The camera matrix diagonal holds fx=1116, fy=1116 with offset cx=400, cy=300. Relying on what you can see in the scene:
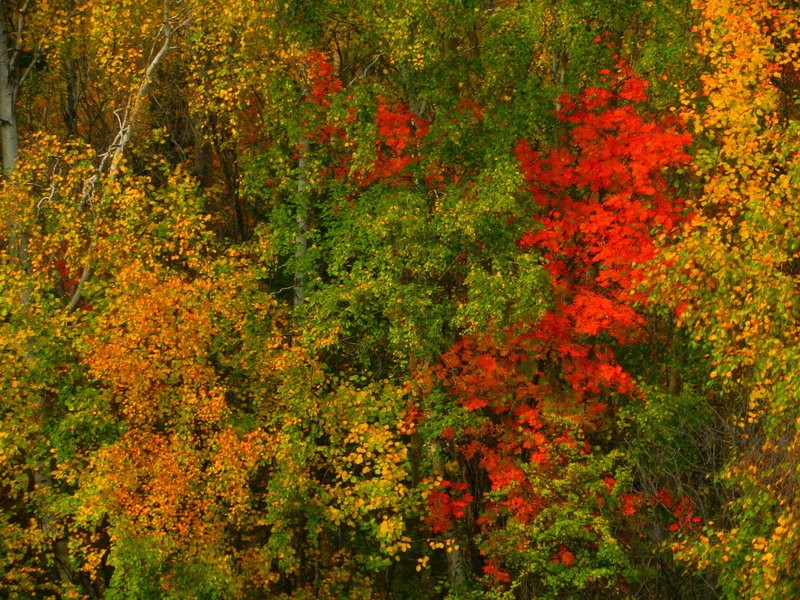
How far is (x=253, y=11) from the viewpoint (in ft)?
63.0

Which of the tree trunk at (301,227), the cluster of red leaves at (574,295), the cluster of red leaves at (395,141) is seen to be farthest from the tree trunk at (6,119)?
the cluster of red leaves at (574,295)

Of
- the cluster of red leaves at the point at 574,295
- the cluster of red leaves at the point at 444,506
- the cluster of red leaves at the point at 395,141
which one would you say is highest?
the cluster of red leaves at the point at 395,141

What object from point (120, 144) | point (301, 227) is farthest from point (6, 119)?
point (301, 227)

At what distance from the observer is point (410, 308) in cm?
1958

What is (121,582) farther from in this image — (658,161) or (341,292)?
(658,161)

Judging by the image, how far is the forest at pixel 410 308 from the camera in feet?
51.8

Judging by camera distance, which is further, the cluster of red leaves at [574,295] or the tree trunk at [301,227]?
the tree trunk at [301,227]

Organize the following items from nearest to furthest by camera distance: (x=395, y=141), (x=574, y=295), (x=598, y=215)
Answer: (x=598, y=215) < (x=395, y=141) < (x=574, y=295)

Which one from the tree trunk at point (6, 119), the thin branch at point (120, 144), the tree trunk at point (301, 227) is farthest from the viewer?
the tree trunk at point (301, 227)

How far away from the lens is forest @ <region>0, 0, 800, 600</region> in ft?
51.8

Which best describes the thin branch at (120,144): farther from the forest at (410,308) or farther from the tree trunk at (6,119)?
the tree trunk at (6,119)

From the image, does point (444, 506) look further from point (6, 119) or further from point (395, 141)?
point (6, 119)

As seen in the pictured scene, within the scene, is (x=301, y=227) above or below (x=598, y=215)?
below

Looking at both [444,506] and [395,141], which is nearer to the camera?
[395,141]
